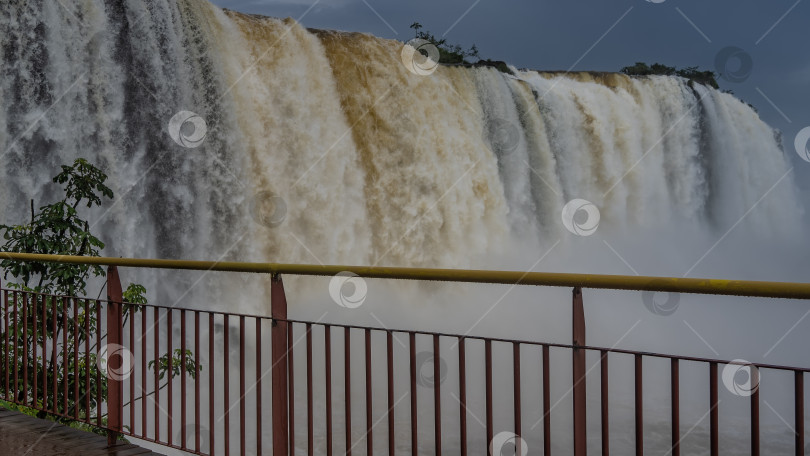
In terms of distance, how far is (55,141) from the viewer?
11.6 m

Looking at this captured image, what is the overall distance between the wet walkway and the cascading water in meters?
7.97

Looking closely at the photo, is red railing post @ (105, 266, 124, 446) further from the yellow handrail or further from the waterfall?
the waterfall

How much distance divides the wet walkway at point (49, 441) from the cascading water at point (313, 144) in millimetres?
7969

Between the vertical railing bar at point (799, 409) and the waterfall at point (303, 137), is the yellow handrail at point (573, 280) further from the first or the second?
the waterfall at point (303, 137)

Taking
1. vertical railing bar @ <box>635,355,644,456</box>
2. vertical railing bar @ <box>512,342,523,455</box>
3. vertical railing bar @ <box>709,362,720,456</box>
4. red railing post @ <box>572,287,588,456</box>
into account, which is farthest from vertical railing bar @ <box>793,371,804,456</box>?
vertical railing bar @ <box>512,342,523,455</box>

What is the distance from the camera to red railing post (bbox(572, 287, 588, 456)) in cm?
232

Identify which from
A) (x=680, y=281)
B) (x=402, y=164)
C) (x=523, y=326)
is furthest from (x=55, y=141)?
(x=523, y=326)

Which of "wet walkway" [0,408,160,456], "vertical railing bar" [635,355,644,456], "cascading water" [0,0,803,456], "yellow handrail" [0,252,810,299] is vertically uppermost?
"cascading water" [0,0,803,456]

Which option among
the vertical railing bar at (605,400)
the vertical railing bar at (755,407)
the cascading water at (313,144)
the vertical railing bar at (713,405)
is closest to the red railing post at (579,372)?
the vertical railing bar at (605,400)

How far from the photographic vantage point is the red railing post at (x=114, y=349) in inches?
142

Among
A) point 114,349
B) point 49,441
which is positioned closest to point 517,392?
point 114,349

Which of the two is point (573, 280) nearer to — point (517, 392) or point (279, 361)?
point (517, 392)

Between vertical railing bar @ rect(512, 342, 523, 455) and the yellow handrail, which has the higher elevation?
the yellow handrail

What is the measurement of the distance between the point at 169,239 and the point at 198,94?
105 inches
